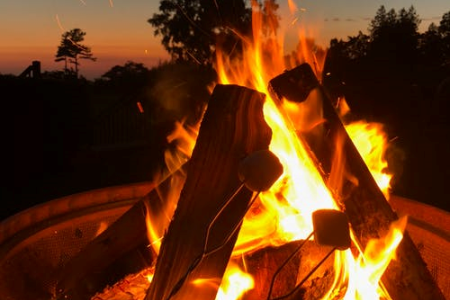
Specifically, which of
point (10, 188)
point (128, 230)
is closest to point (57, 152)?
point (10, 188)

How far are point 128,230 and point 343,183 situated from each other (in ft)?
3.59

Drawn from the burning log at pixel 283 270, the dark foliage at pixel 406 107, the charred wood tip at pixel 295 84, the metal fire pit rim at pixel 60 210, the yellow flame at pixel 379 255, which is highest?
the charred wood tip at pixel 295 84

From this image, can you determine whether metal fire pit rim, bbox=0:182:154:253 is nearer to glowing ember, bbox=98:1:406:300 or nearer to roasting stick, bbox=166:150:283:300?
glowing ember, bbox=98:1:406:300

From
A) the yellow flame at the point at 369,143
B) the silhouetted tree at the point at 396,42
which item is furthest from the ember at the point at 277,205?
the silhouetted tree at the point at 396,42

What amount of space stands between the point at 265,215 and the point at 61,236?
1147mm

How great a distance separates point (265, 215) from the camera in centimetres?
222

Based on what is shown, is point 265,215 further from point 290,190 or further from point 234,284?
point 234,284

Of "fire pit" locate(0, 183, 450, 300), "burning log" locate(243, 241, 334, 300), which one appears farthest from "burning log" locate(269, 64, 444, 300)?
"fire pit" locate(0, 183, 450, 300)

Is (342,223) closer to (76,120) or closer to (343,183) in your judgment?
(343,183)

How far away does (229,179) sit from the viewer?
166cm

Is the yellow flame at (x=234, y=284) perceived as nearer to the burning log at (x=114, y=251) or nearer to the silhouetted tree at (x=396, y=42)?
the burning log at (x=114, y=251)

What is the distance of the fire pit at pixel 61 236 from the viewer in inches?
81.1

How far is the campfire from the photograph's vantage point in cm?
154

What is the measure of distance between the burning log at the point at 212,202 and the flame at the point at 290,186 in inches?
10.5
